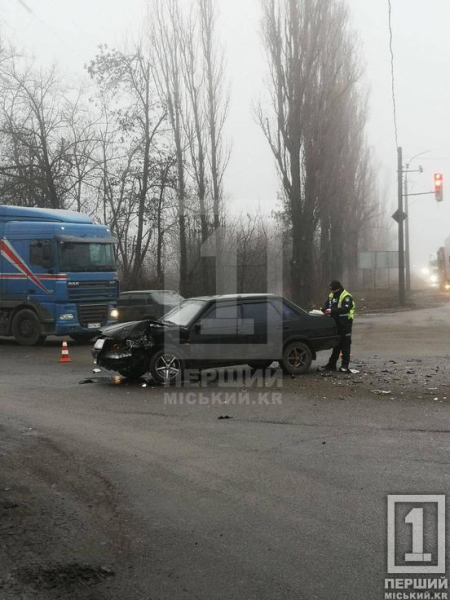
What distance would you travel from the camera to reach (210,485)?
568 centimetres

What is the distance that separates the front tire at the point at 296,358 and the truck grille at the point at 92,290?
810 cm

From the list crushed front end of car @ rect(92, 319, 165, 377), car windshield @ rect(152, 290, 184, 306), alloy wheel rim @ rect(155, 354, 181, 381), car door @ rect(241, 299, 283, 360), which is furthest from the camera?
car windshield @ rect(152, 290, 184, 306)

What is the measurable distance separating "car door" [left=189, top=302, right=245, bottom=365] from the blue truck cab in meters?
7.75

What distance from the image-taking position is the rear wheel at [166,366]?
36.6ft

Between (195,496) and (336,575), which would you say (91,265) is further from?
(336,575)

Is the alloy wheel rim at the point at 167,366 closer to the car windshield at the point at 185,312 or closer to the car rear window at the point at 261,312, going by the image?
the car windshield at the point at 185,312

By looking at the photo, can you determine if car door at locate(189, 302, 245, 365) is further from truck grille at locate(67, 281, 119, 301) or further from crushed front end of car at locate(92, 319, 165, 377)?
truck grille at locate(67, 281, 119, 301)

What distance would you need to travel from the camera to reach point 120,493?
550 cm

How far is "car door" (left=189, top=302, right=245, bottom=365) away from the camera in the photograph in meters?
11.2

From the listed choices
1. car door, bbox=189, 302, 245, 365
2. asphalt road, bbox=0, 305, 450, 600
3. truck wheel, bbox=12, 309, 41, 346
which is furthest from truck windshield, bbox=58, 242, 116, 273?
car door, bbox=189, 302, 245, 365

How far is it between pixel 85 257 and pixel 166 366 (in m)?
8.27

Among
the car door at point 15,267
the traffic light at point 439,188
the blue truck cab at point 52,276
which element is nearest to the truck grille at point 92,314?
the blue truck cab at point 52,276

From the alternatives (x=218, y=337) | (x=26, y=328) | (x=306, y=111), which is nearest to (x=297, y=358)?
(x=218, y=337)

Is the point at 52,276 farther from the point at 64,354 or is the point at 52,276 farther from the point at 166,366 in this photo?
the point at 166,366
